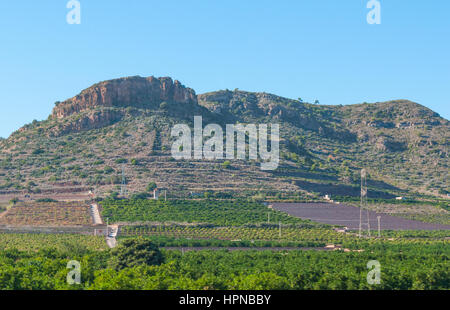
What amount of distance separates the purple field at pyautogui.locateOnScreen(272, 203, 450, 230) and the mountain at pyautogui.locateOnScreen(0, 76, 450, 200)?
282 inches

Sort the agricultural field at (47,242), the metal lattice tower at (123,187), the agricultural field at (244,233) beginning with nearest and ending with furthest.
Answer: the agricultural field at (47,242), the agricultural field at (244,233), the metal lattice tower at (123,187)

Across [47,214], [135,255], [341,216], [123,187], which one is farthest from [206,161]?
[135,255]

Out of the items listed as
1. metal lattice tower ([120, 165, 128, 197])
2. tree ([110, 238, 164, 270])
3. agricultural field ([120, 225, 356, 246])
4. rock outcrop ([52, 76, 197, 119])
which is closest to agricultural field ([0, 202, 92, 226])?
metal lattice tower ([120, 165, 128, 197])

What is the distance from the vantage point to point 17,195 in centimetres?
9244

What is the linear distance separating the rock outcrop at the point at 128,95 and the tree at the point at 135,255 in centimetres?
8092

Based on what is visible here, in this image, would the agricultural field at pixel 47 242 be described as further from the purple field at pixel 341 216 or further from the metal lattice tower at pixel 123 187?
the purple field at pixel 341 216

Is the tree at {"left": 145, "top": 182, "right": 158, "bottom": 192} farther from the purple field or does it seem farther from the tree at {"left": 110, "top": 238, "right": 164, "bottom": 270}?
the tree at {"left": 110, "top": 238, "right": 164, "bottom": 270}

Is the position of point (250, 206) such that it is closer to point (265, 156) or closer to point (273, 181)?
point (273, 181)

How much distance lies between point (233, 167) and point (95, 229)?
4017 centimetres

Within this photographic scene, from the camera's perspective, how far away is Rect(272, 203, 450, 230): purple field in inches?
3297

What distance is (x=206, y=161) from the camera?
10975 cm

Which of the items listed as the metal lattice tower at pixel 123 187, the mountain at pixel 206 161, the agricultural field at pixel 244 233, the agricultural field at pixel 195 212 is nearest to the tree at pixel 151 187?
the mountain at pixel 206 161

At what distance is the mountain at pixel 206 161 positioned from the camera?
331ft
